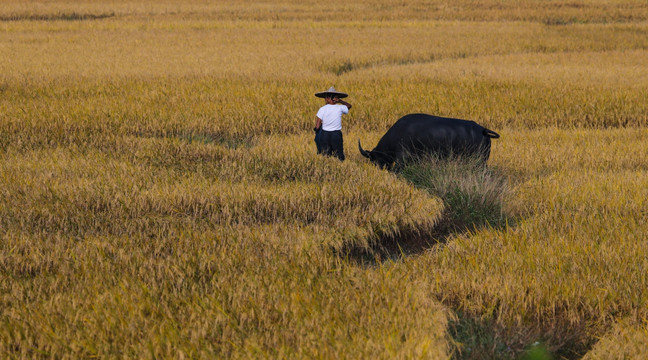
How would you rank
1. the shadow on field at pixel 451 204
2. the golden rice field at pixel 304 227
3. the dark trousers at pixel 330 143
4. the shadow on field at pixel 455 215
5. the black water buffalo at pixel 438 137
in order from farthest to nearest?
the dark trousers at pixel 330 143, the black water buffalo at pixel 438 137, the shadow on field at pixel 451 204, the shadow on field at pixel 455 215, the golden rice field at pixel 304 227

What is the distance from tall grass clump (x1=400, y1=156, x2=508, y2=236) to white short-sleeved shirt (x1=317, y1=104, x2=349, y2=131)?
1255 mm

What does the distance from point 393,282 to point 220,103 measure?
8.14 m

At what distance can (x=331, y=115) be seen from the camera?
758 centimetres

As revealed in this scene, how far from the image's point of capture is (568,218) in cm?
539

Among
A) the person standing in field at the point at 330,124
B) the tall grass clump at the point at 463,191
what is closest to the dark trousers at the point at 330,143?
the person standing in field at the point at 330,124

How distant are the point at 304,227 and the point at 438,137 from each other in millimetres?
2262

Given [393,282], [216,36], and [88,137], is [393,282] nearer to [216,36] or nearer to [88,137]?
[88,137]

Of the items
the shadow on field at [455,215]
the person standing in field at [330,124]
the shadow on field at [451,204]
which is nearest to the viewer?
the shadow on field at [455,215]

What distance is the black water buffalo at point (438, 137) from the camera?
Answer: 22.7 ft

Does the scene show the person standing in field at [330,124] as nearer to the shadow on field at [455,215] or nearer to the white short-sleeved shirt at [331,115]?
the white short-sleeved shirt at [331,115]

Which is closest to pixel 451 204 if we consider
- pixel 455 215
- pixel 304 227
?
pixel 455 215

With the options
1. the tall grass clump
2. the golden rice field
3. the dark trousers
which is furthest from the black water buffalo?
the dark trousers

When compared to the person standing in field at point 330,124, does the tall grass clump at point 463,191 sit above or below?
below

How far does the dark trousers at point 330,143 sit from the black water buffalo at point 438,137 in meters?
0.74
